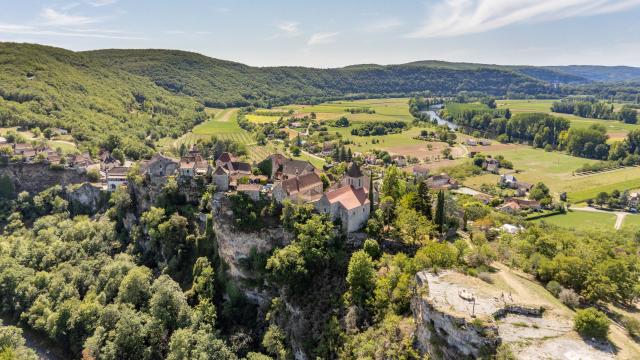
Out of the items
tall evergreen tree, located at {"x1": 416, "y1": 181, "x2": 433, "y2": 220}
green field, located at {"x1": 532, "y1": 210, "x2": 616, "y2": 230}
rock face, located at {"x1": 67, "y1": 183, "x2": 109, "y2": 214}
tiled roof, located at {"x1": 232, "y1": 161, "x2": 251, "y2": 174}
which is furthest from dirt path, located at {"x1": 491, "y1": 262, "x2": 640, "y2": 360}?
rock face, located at {"x1": 67, "y1": 183, "x2": 109, "y2": 214}

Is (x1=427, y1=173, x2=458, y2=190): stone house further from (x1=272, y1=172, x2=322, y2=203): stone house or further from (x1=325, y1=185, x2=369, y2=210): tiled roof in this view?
(x1=272, y1=172, x2=322, y2=203): stone house

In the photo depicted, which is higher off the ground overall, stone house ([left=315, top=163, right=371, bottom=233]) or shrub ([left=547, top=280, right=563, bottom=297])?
stone house ([left=315, top=163, right=371, bottom=233])

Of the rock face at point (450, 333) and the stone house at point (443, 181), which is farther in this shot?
the stone house at point (443, 181)

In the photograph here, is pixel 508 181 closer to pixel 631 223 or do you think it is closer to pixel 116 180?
pixel 631 223

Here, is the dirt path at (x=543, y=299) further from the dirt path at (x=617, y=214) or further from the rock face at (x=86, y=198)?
the rock face at (x=86, y=198)

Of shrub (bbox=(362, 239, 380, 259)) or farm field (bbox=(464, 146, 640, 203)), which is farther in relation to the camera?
farm field (bbox=(464, 146, 640, 203))

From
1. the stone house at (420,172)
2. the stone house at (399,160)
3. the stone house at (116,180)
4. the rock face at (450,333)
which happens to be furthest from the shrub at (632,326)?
the stone house at (399,160)
